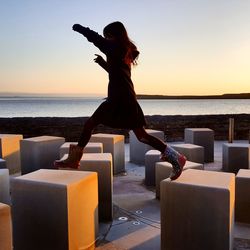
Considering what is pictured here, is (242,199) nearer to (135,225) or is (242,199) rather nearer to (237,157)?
(135,225)

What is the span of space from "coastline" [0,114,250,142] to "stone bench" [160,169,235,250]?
402 inches

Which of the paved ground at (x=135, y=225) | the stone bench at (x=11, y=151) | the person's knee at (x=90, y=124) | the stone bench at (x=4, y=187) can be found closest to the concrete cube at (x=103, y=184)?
the paved ground at (x=135, y=225)

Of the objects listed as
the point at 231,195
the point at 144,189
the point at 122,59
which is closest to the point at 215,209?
the point at 231,195

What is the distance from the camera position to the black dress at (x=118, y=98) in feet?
11.8

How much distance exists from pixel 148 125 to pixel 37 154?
7.38 meters

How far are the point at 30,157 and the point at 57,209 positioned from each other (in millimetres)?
4990

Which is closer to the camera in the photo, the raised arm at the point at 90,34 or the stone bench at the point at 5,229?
the stone bench at the point at 5,229

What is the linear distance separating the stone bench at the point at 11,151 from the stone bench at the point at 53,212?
16.1 ft

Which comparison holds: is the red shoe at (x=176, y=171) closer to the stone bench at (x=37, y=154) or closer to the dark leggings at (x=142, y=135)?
the dark leggings at (x=142, y=135)

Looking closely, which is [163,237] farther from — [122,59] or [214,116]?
[214,116]

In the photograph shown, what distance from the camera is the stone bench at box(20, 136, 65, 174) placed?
8.09m

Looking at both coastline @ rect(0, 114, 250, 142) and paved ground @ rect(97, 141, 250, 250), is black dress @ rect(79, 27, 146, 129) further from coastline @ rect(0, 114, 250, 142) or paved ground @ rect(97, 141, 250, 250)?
coastline @ rect(0, 114, 250, 142)

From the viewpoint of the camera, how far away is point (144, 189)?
669 centimetres

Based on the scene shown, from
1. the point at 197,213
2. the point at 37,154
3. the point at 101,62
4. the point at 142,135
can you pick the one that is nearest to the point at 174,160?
the point at 142,135
